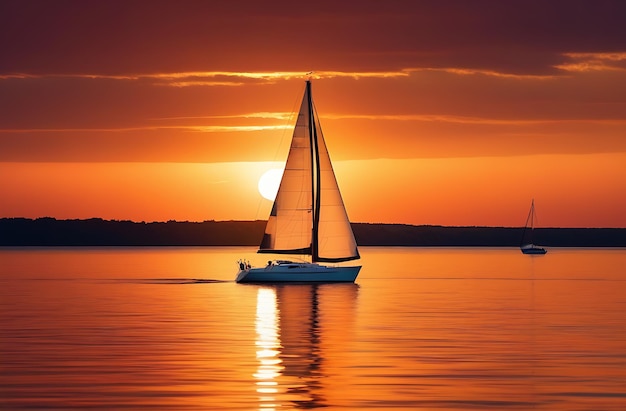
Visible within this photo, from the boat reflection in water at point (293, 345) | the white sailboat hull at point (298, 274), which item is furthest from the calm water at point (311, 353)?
the white sailboat hull at point (298, 274)

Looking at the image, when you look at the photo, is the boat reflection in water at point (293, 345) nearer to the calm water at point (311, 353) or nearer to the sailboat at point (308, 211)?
the calm water at point (311, 353)

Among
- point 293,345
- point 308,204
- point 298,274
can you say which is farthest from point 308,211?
point 293,345

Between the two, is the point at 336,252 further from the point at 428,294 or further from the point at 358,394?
the point at 358,394

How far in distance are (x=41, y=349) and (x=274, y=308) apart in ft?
102

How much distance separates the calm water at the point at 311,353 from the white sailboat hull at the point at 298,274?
1125 centimetres

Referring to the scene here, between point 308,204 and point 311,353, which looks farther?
point 308,204

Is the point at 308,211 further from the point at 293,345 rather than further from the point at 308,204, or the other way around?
the point at 293,345

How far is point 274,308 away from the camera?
265 ft

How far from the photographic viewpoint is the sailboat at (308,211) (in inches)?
4173

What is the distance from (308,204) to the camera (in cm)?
10619

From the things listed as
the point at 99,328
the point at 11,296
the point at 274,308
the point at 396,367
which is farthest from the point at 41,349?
the point at 11,296

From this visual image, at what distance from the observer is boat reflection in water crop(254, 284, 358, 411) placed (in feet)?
121

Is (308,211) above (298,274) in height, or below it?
above

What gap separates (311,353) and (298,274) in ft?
182
